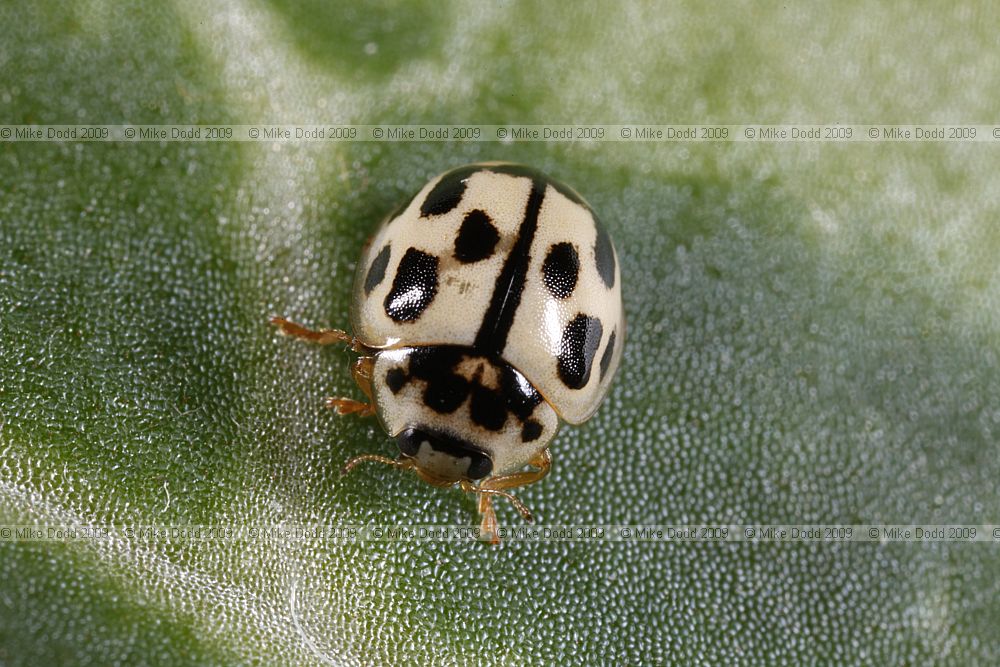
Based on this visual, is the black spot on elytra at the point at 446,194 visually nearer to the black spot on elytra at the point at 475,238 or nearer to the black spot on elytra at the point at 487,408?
the black spot on elytra at the point at 475,238

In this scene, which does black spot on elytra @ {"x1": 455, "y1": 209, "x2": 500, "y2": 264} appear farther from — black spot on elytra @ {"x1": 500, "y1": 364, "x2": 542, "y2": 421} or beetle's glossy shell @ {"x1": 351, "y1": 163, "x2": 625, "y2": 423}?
black spot on elytra @ {"x1": 500, "y1": 364, "x2": 542, "y2": 421}

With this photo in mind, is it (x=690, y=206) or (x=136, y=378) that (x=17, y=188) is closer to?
(x=136, y=378)

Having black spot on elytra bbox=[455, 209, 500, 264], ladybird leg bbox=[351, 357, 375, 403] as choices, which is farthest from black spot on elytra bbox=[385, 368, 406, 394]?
black spot on elytra bbox=[455, 209, 500, 264]

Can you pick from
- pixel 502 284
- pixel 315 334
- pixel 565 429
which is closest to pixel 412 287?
pixel 502 284

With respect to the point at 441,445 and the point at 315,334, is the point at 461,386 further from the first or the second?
the point at 315,334

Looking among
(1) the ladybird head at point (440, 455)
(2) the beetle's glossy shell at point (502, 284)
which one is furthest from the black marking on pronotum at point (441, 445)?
(2) the beetle's glossy shell at point (502, 284)

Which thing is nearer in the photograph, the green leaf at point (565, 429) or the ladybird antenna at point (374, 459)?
the green leaf at point (565, 429)
